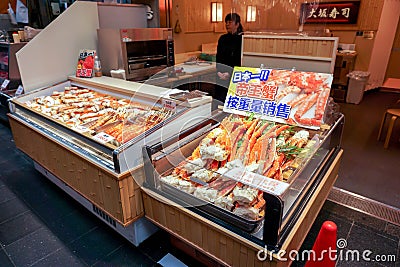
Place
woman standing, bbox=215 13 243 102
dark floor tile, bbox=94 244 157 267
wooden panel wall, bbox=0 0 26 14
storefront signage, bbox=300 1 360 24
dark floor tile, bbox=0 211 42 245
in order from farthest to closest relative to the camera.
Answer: storefront signage, bbox=300 1 360 24 → wooden panel wall, bbox=0 0 26 14 → woman standing, bbox=215 13 243 102 → dark floor tile, bbox=0 211 42 245 → dark floor tile, bbox=94 244 157 267

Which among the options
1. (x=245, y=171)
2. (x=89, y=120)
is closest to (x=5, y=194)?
(x=89, y=120)

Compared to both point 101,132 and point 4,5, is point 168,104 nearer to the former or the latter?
point 101,132

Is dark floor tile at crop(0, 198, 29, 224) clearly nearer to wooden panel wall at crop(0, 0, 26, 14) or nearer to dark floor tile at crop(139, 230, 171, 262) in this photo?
dark floor tile at crop(139, 230, 171, 262)

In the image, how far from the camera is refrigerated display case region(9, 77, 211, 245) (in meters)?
1.87

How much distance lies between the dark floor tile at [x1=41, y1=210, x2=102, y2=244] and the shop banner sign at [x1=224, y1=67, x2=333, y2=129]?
1.63 m

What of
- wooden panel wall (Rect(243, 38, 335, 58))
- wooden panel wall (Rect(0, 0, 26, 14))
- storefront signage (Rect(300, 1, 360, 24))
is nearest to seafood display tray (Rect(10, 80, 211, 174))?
wooden panel wall (Rect(243, 38, 335, 58))

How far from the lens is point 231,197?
61.4 inches

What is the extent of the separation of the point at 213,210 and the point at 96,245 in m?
1.23

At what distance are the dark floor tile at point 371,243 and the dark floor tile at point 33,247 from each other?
2.41 meters

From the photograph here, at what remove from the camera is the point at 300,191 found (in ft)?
5.40

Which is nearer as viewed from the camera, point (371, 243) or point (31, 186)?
point (371, 243)

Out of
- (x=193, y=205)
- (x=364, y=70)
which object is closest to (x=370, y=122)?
(x=364, y=70)

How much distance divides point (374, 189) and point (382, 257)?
3.40 feet

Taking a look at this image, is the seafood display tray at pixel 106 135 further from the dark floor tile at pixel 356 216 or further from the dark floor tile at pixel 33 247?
the dark floor tile at pixel 356 216
